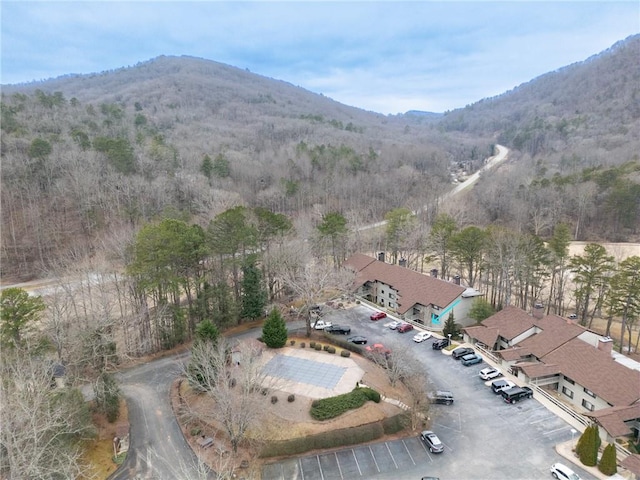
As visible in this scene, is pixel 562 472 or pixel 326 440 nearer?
pixel 562 472

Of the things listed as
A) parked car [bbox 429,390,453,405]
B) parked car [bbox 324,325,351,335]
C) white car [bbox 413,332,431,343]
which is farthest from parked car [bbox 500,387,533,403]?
parked car [bbox 324,325,351,335]

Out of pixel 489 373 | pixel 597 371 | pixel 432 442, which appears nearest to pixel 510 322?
pixel 489 373

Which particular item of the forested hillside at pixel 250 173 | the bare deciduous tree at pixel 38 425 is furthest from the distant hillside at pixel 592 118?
the bare deciduous tree at pixel 38 425

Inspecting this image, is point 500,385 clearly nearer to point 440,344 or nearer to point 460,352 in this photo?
point 460,352

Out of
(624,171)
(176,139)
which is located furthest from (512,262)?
(176,139)

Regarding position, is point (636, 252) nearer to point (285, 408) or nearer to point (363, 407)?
point (363, 407)

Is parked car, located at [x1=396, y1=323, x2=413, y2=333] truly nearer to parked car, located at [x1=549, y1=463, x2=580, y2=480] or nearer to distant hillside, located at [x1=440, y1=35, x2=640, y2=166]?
parked car, located at [x1=549, y1=463, x2=580, y2=480]
